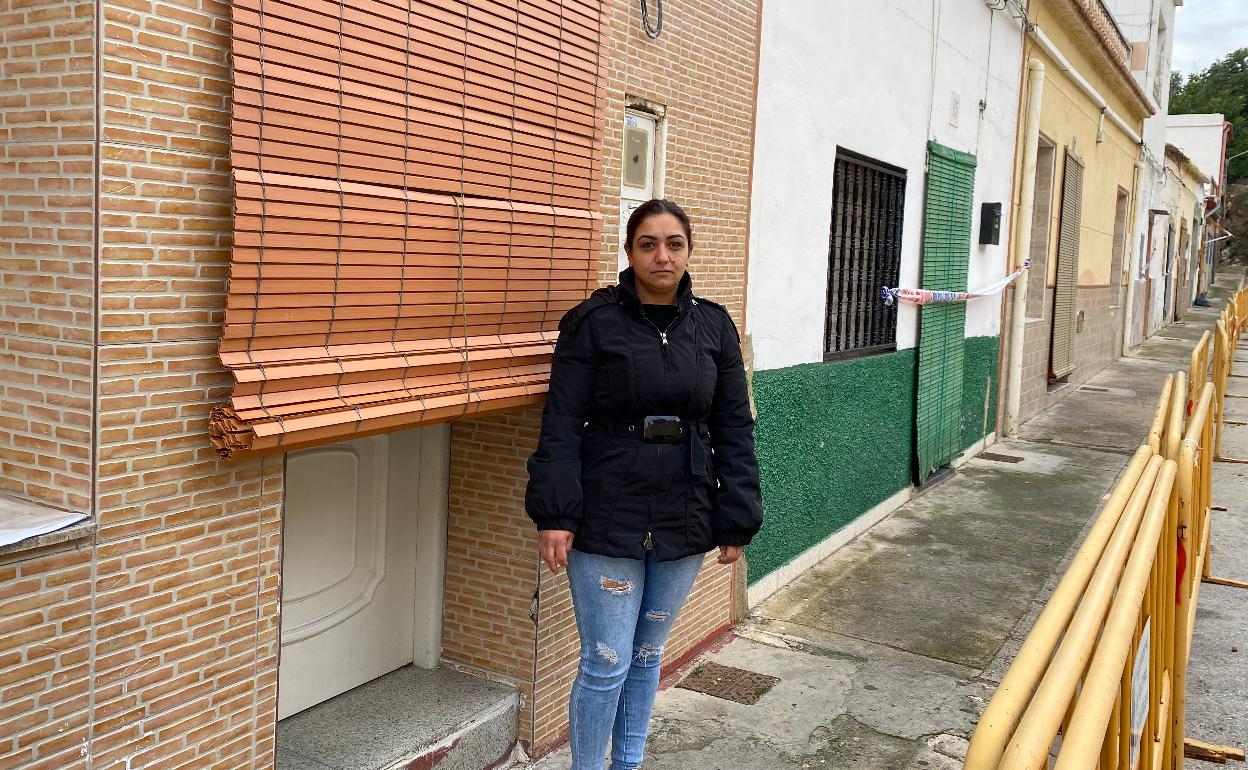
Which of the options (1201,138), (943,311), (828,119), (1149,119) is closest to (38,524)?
(828,119)

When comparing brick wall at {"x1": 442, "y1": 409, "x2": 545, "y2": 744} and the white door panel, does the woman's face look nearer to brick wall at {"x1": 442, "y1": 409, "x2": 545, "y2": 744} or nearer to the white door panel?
brick wall at {"x1": 442, "y1": 409, "x2": 545, "y2": 744}

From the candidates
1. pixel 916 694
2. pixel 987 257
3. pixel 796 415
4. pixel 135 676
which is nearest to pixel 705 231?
pixel 796 415

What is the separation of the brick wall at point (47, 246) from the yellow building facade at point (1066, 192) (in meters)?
10.3

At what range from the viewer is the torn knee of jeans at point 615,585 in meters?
3.13

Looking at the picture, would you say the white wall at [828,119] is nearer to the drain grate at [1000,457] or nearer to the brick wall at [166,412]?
the drain grate at [1000,457]

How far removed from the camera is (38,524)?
7.46 ft

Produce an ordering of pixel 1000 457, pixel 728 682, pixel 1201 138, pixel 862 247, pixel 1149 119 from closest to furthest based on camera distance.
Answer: pixel 728 682, pixel 862 247, pixel 1000 457, pixel 1149 119, pixel 1201 138

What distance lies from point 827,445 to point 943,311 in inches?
112

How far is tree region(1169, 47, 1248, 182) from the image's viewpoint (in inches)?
2522

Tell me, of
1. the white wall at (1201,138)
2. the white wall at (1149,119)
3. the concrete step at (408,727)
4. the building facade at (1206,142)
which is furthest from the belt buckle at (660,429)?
the white wall at (1201,138)

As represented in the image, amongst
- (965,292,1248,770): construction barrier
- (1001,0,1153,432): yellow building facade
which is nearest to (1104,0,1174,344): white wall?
(1001,0,1153,432): yellow building facade

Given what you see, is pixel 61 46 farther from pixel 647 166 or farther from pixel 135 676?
pixel 647 166

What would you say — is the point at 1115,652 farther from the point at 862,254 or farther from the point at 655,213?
the point at 862,254

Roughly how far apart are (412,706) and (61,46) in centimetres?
249
